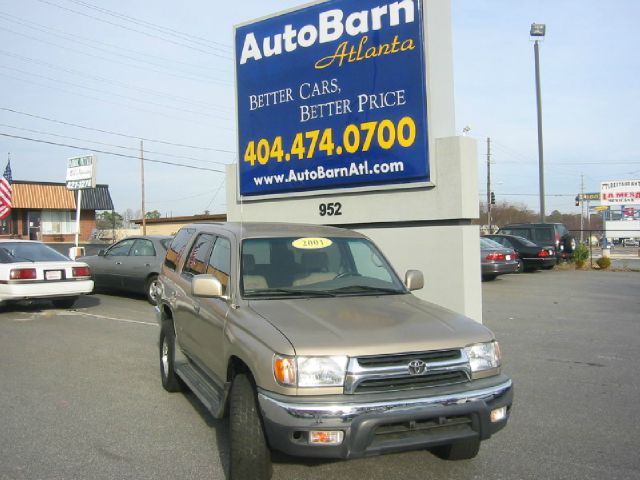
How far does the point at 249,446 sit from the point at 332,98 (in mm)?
5846

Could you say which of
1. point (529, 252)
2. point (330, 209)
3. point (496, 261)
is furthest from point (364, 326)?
point (529, 252)

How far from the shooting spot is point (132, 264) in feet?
44.0

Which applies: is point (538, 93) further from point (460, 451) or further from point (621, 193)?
point (460, 451)

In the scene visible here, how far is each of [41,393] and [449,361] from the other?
4413 millimetres

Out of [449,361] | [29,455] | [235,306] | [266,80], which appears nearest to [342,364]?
[449,361]

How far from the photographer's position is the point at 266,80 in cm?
923

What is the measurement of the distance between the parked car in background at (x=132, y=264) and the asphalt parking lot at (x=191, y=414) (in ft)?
8.43

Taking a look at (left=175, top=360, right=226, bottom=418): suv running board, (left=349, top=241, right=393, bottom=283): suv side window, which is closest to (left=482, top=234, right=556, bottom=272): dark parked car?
(left=349, top=241, right=393, bottom=283): suv side window

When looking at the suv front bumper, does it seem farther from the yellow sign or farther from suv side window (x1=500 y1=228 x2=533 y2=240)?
suv side window (x1=500 y1=228 x2=533 y2=240)

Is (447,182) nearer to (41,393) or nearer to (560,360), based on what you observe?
(560,360)

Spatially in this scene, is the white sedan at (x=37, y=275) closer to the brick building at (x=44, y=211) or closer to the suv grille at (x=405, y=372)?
the suv grille at (x=405, y=372)

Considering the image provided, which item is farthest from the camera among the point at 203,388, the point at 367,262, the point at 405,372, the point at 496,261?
the point at 496,261

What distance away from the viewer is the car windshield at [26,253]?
38.2 feet

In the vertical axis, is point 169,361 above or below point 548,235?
below
